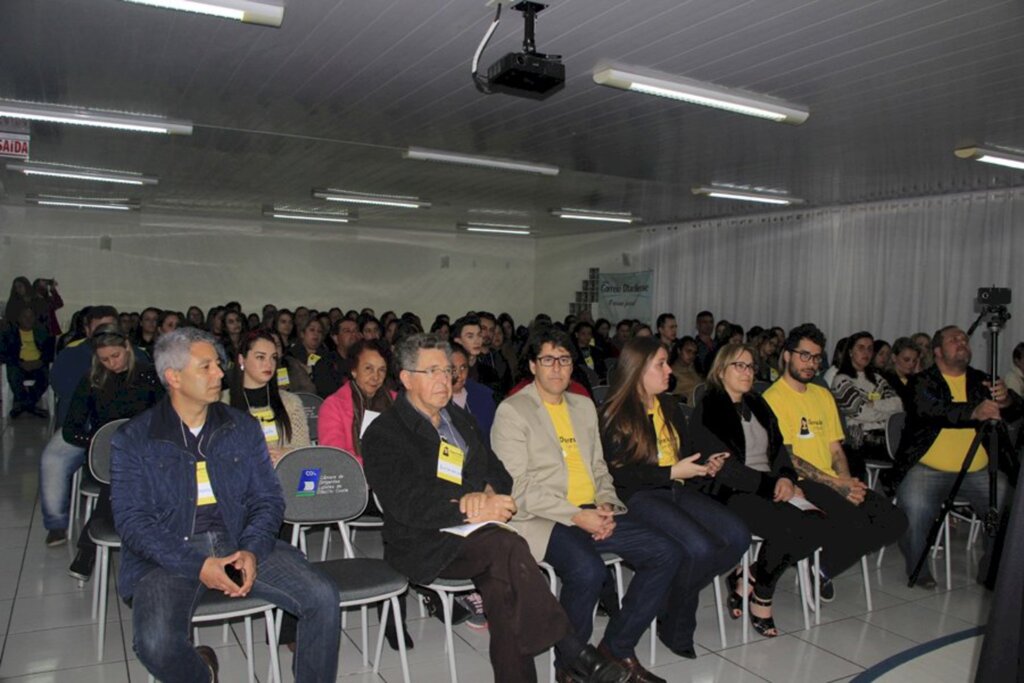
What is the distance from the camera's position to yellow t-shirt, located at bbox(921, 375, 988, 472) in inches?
172

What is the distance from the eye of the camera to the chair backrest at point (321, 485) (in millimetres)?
3109

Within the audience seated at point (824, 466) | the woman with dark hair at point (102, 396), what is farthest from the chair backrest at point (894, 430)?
the woman with dark hair at point (102, 396)

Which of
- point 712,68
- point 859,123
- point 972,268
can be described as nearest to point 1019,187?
point 972,268

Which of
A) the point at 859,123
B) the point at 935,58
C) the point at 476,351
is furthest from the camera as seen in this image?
the point at 859,123

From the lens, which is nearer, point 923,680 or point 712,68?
point 923,680

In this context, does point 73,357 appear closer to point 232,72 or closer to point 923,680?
point 232,72

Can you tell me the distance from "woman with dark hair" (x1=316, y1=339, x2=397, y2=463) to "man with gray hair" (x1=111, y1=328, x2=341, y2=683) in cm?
107

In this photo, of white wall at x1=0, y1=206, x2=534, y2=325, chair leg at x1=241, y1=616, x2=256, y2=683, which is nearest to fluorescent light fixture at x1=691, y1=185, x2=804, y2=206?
white wall at x1=0, y1=206, x2=534, y2=325

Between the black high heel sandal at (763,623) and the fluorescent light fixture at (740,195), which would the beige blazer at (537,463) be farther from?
the fluorescent light fixture at (740,195)

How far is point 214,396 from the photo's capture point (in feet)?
8.82

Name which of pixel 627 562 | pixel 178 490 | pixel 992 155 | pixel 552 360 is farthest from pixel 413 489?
pixel 992 155

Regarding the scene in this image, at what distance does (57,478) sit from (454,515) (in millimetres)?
3108

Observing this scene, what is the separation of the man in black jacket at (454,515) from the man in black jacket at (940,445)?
8.08 feet

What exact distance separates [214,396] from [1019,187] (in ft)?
29.5
